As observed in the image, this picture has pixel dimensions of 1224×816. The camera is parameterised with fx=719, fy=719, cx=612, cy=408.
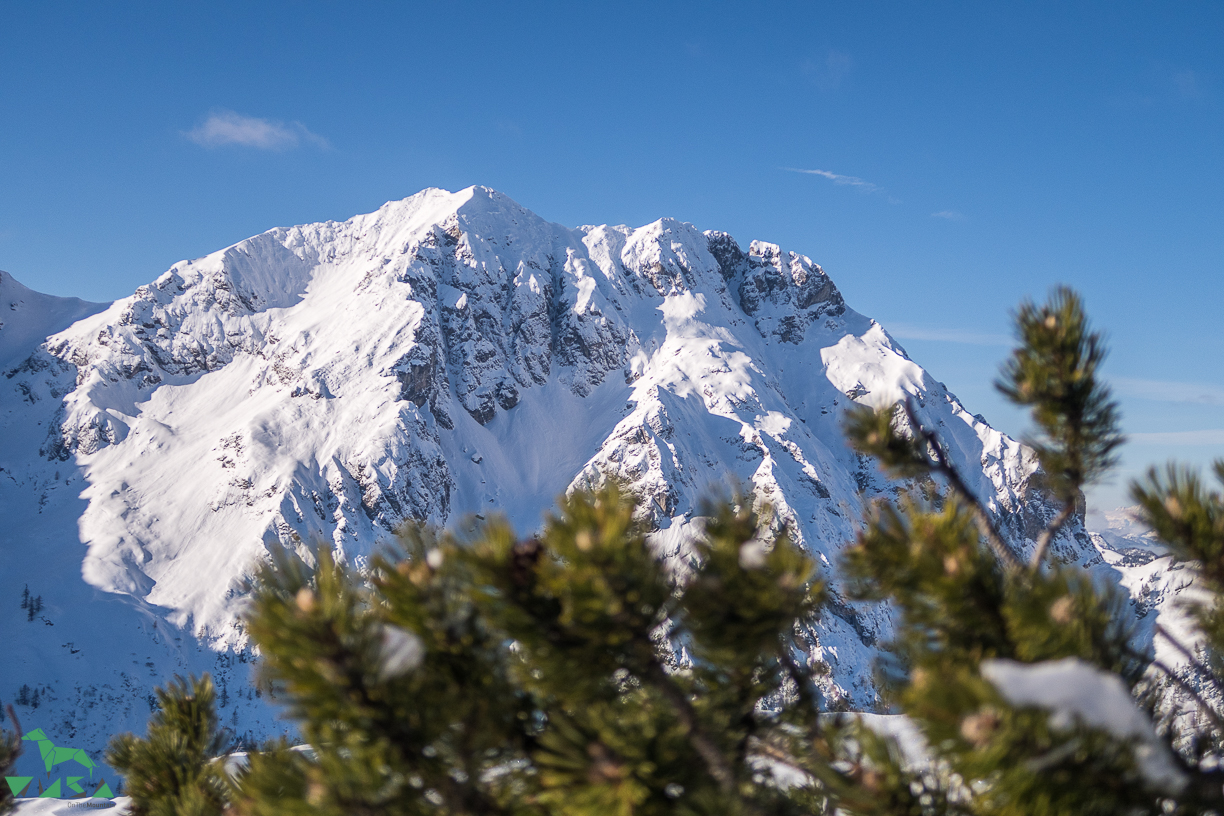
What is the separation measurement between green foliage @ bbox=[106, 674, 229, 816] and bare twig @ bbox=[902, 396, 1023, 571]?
13.4ft

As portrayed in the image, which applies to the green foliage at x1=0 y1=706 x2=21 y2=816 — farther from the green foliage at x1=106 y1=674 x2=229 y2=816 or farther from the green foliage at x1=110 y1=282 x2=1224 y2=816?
the green foliage at x1=110 y1=282 x2=1224 y2=816

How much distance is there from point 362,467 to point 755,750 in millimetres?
209131

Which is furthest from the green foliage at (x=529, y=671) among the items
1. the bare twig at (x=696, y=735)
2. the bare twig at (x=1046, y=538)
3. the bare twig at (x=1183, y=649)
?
the bare twig at (x=1183, y=649)

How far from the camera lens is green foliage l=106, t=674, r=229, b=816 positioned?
3.96 m

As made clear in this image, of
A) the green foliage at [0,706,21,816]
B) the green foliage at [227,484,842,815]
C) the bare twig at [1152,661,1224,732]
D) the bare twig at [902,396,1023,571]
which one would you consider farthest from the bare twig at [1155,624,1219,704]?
the green foliage at [0,706,21,816]

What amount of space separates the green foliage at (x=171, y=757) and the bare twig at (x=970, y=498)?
4.09 meters

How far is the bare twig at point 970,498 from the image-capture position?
11.0ft

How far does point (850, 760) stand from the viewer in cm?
294

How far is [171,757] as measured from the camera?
411 cm

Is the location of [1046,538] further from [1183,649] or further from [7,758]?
[7,758]

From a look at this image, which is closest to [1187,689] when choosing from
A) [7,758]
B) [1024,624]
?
[1024,624]

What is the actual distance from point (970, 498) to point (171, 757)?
457 cm

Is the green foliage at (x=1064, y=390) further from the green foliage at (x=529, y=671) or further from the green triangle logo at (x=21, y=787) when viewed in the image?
the green triangle logo at (x=21, y=787)

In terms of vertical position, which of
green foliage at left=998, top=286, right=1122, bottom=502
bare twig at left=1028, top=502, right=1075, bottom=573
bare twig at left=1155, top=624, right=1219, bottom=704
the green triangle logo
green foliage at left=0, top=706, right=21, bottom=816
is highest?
green foliage at left=998, top=286, right=1122, bottom=502
